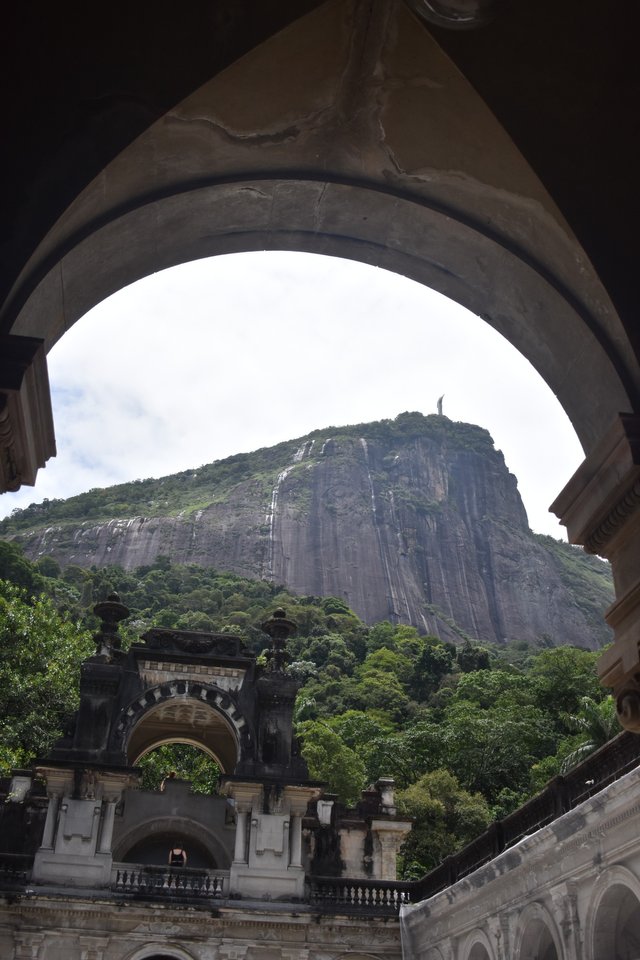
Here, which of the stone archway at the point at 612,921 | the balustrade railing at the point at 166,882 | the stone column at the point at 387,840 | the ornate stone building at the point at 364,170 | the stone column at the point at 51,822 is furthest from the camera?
the stone column at the point at 387,840

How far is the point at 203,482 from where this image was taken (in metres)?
160

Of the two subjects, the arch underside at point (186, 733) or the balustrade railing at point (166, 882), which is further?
the arch underside at point (186, 733)

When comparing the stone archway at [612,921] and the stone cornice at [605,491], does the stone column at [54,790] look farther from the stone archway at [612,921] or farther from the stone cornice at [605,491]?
the stone cornice at [605,491]

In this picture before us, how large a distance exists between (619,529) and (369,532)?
433 ft

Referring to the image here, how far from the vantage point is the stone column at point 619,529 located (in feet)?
12.1

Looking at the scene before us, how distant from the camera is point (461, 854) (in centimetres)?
1659

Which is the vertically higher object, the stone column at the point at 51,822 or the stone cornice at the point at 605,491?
the stone column at the point at 51,822

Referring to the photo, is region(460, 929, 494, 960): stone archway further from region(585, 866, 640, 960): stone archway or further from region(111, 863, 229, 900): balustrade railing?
region(111, 863, 229, 900): balustrade railing

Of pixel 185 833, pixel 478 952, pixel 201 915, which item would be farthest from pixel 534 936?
pixel 185 833

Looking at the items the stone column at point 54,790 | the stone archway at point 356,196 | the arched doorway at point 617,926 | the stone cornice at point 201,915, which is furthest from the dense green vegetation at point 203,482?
the stone archway at point 356,196

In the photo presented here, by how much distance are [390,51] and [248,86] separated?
64cm

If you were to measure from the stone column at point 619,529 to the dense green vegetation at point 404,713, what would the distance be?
1057 inches

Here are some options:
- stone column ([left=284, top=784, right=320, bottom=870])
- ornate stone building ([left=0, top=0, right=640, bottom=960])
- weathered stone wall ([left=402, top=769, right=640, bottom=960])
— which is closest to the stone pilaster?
stone column ([left=284, top=784, right=320, bottom=870])

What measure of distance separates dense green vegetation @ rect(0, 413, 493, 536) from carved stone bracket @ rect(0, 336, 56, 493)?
135m
